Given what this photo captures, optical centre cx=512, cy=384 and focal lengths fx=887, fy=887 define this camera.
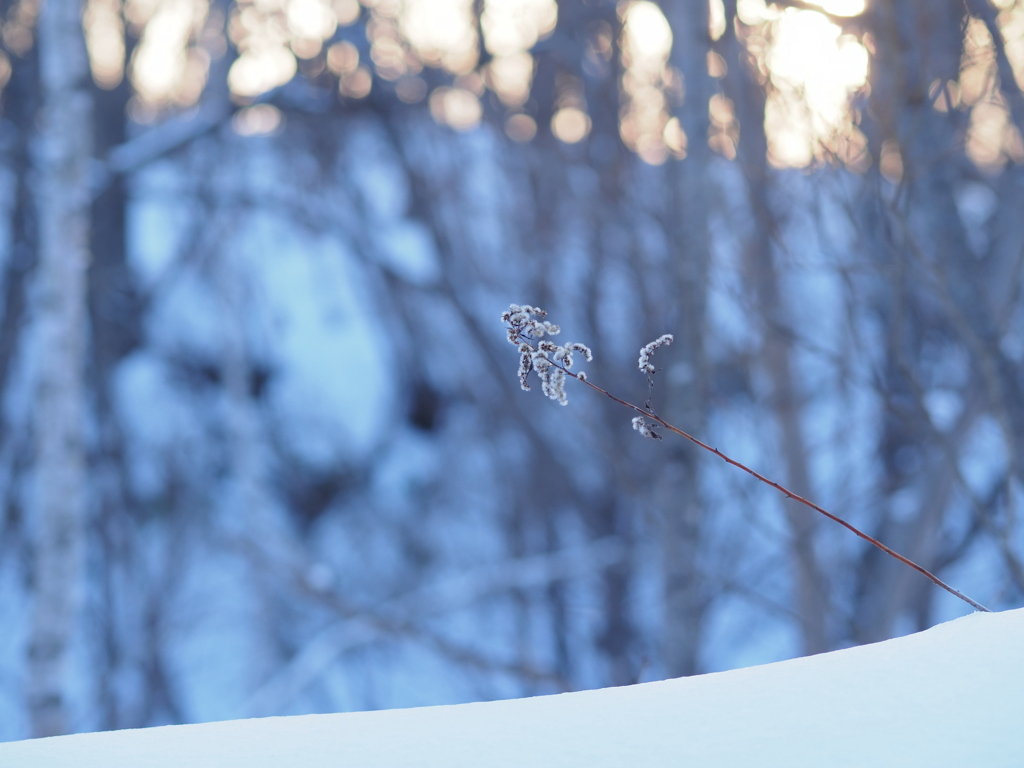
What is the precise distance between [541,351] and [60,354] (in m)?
3.79

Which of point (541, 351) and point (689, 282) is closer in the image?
point (541, 351)

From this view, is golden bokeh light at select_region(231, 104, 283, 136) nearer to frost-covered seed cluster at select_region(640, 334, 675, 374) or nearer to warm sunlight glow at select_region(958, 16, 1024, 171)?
warm sunlight glow at select_region(958, 16, 1024, 171)

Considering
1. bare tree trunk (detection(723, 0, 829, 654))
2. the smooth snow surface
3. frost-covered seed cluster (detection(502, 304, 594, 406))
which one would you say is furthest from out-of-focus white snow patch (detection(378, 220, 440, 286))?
the smooth snow surface

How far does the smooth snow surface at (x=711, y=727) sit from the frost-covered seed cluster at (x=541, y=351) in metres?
0.46

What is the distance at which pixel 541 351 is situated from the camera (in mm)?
1432

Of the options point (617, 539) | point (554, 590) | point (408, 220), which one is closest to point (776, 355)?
point (617, 539)

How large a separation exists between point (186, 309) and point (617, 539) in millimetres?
4644

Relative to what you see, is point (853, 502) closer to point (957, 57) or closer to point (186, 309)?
point (957, 57)

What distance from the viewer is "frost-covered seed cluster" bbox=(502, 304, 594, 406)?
138 centimetres

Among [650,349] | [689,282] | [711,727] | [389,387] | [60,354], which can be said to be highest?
[389,387]

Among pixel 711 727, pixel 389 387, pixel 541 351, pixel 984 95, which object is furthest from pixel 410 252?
pixel 711 727

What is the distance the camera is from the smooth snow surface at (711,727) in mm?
948

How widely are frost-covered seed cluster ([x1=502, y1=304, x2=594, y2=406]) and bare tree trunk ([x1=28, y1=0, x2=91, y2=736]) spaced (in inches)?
146

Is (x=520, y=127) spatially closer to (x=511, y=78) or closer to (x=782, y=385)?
(x=511, y=78)
